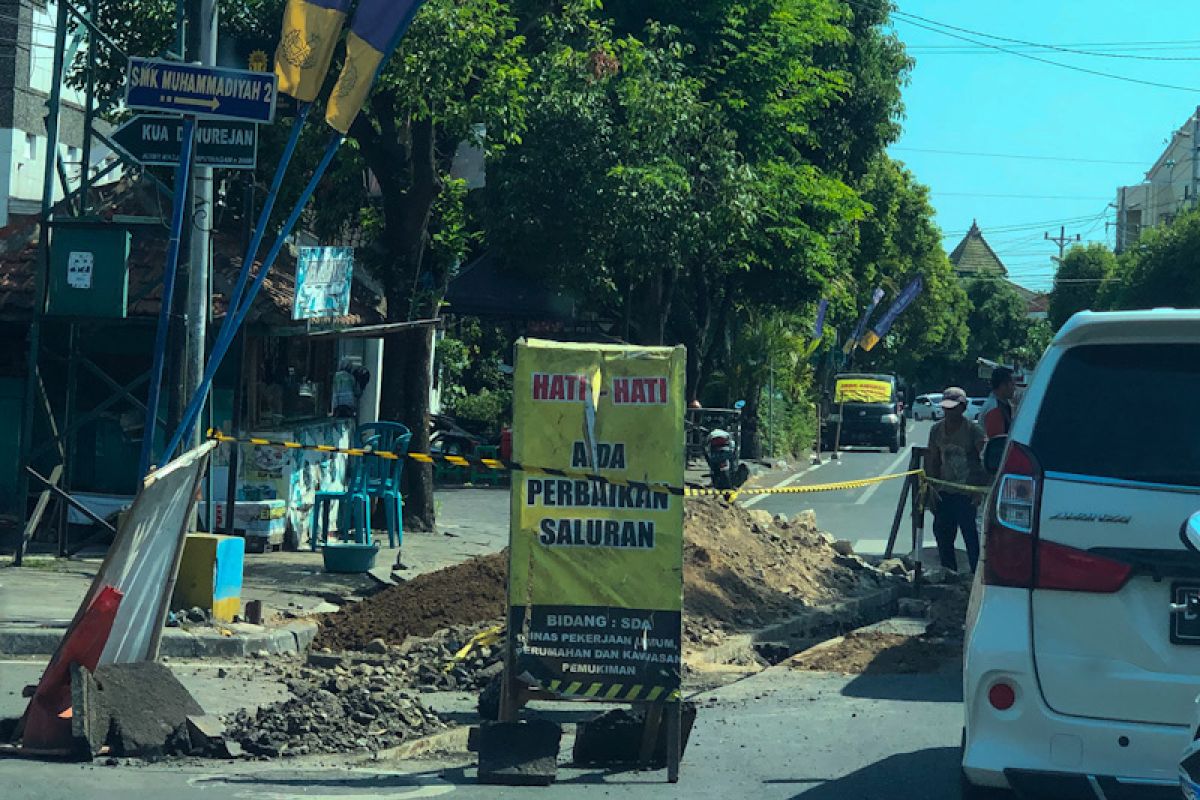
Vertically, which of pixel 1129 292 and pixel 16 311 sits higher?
pixel 1129 292

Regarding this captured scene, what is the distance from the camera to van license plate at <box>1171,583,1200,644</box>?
4.72 metres

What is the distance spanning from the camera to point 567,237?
84.6 feet

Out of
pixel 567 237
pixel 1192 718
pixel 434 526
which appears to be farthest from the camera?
pixel 567 237

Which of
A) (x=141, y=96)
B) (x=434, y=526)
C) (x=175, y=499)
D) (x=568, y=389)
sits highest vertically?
(x=141, y=96)

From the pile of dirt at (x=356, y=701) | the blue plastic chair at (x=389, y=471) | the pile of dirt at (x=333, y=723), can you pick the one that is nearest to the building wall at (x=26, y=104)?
the blue plastic chair at (x=389, y=471)

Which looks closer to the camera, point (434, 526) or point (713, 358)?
point (434, 526)

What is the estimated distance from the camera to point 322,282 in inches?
585

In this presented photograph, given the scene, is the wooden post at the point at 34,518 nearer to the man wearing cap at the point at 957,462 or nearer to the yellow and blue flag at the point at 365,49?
the yellow and blue flag at the point at 365,49

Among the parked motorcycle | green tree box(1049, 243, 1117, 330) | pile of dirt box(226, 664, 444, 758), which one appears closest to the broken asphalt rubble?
Answer: pile of dirt box(226, 664, 444, 758)

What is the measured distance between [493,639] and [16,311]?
23.1ft

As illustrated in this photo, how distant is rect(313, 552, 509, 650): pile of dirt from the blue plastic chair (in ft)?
10.8

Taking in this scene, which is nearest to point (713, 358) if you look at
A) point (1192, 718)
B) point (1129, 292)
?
point (1129, 292)

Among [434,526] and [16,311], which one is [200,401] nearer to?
[16,311]

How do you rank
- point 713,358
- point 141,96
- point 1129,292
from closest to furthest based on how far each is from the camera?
point 141,96
point 713,358
point 1129,292
